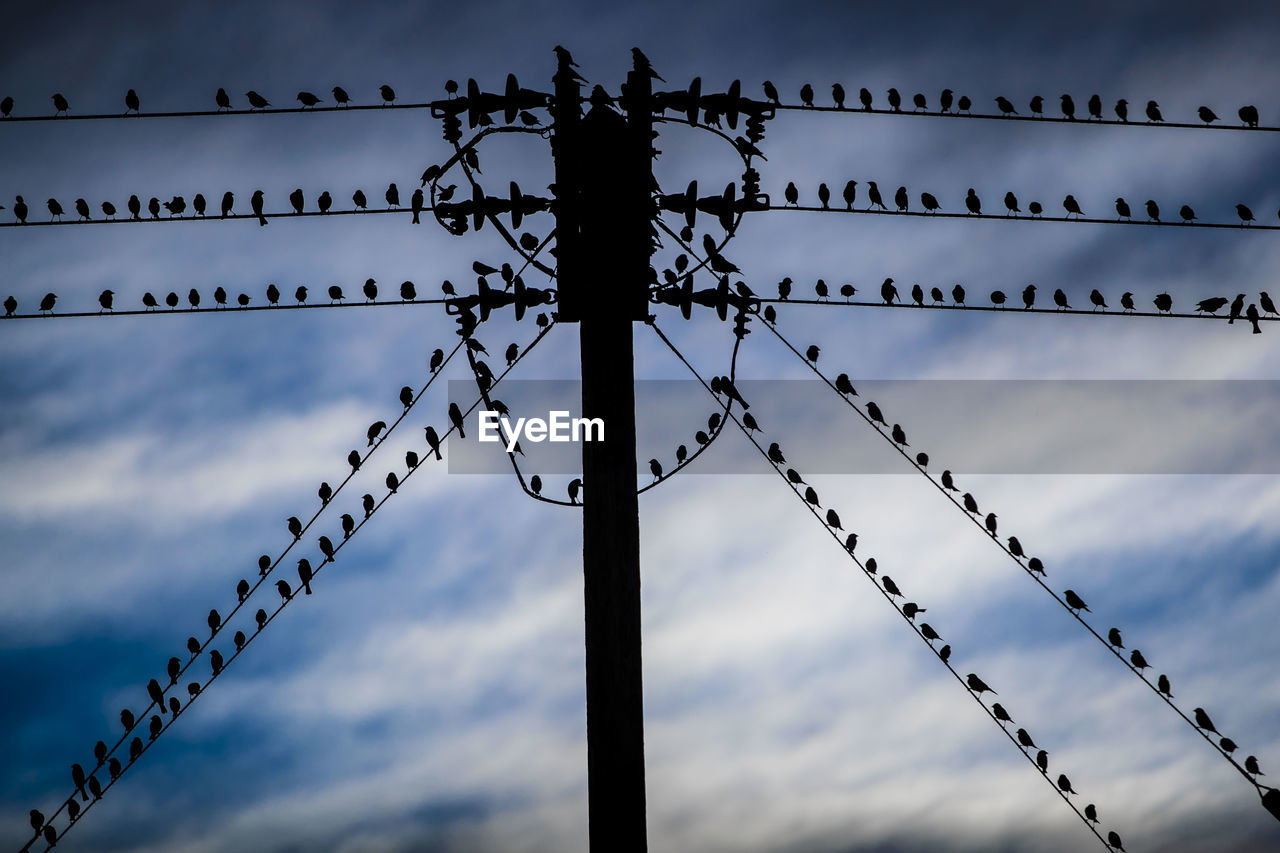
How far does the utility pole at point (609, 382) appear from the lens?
586 cm

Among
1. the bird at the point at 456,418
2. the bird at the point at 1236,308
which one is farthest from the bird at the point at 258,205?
the bird at the point at 1236,308

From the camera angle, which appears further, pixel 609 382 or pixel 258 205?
pixel 258 205

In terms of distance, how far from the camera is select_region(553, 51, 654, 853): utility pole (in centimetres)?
586

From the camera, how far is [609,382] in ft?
20.6

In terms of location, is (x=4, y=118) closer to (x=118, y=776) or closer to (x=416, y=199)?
(x=416, y=199)

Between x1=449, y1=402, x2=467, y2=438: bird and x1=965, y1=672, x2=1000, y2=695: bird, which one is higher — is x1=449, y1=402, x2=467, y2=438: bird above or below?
above

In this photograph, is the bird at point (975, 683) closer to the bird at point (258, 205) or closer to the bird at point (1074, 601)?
the bird at point (1074, 601)

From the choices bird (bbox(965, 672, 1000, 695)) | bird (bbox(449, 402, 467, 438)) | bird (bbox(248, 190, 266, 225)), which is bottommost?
bird (bbox(965, 672, 1000, 695))

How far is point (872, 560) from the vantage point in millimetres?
8102

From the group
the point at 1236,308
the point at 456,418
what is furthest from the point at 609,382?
the point at 1236,308

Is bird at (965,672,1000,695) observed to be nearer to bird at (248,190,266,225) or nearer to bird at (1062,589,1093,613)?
bird at (1062,589,1093,613)

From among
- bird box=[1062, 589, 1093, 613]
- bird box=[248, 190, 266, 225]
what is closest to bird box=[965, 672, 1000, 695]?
bird box=[1062, 589, 1093, 613]

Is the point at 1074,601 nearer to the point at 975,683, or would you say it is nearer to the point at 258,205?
the point at 975,683

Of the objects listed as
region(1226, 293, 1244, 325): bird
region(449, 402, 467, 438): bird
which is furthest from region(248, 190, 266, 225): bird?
region(1226, 293, 1244, 325): bird
